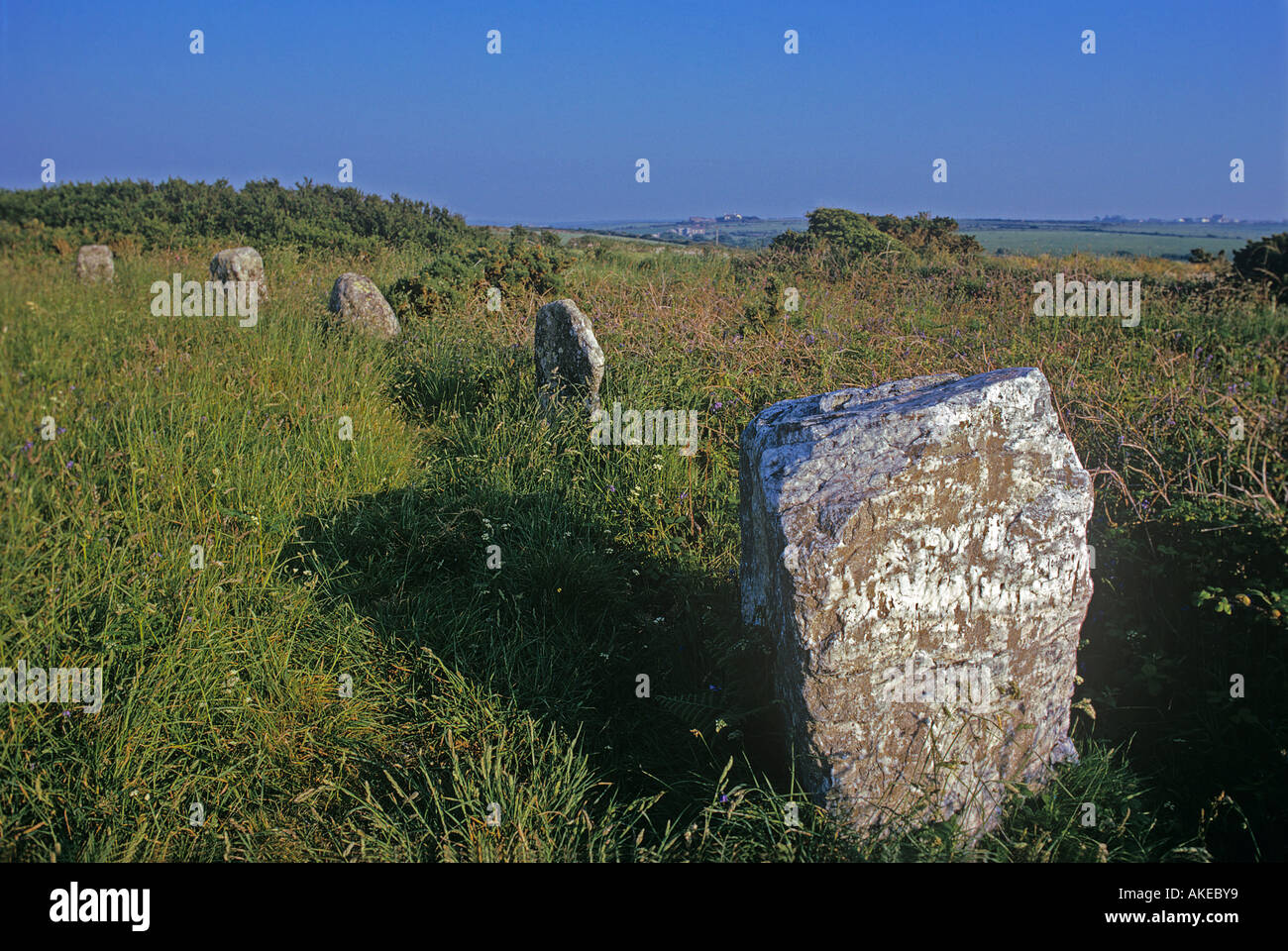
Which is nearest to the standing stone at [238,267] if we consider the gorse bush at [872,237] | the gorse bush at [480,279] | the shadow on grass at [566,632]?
the gorse bush at [480,279]

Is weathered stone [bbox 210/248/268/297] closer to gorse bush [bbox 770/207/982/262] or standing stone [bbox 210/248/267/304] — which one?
standing stone [bbox 210/248/267/304]

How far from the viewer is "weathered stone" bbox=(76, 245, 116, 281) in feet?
26.1

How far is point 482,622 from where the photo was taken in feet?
11.9

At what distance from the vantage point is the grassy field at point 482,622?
8.38 ft

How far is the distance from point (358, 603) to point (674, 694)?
1666 mm

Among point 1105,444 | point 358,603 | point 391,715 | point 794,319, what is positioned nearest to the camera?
point 391,715

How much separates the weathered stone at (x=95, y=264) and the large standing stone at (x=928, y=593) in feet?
28.3

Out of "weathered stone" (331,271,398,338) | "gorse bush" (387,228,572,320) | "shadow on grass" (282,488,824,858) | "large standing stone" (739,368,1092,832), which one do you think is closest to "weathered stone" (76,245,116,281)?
"weathered stone" (331,271,398,338)


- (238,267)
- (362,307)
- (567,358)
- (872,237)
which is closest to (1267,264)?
(872,237)

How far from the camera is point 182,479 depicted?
3.88 metres

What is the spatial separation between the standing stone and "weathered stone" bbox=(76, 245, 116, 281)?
1.05m

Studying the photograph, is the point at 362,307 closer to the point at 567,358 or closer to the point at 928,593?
the point at 567,358
